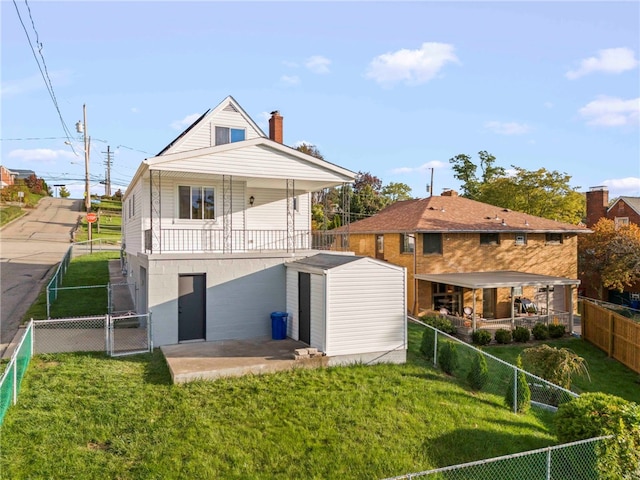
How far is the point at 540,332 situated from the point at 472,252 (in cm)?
596

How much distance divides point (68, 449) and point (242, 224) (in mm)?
10641

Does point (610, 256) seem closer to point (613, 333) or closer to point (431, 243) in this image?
point (613, 333)

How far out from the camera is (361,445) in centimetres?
838

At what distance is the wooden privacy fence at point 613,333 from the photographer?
695 inches

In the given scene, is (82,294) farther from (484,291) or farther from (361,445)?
(484,291)

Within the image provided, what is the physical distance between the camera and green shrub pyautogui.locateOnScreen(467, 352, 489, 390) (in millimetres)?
11859

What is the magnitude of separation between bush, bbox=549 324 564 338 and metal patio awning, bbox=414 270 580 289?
2.05 metres

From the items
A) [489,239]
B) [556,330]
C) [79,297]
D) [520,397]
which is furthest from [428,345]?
[79,297]

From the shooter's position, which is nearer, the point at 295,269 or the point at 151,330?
the point at 151,330

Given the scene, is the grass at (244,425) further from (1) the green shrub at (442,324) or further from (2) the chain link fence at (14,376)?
(1) the green shrub at (442,324)

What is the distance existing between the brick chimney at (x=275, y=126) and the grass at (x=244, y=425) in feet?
39.9

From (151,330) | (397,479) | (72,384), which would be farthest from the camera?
(151,330)

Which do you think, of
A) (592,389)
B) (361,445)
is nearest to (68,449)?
(361,445)

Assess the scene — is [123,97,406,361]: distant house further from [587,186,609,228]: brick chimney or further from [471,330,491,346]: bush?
[587,186,609,228]: brick chimney
